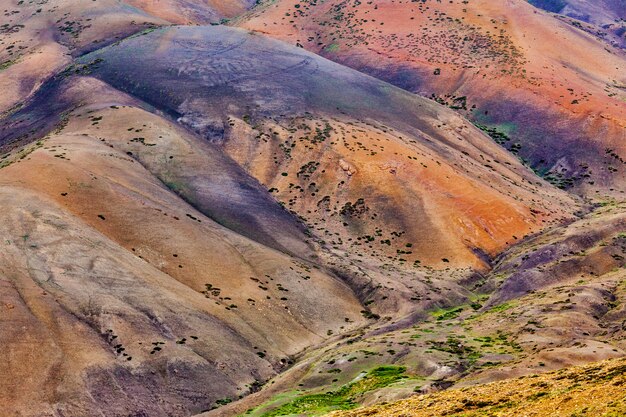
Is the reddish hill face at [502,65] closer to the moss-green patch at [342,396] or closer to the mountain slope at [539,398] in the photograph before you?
the moss-green patch at [342,396]

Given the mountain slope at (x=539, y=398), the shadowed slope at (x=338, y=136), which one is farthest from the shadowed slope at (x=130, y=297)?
the mountain slope at (x=539, y=398)

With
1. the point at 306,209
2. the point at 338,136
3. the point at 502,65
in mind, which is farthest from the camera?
the point at 502,65

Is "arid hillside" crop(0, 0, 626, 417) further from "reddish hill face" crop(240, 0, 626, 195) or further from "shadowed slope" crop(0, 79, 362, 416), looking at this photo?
"reddish hill face" crop(240, 0, 626, 195)

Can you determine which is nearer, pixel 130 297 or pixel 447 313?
pixel 130 297

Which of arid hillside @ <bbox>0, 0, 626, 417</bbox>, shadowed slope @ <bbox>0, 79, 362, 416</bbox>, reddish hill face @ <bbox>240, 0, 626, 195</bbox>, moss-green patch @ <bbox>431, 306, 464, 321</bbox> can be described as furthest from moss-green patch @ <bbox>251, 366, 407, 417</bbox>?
reddish hill face @ <bbox>240, 0, 626, 195</bbox>

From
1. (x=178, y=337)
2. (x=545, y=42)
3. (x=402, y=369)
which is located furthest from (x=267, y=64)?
(x=402, y=369)

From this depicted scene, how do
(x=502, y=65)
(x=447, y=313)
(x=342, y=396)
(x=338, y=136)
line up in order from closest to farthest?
(x=342, y=396)
(x=447, y=313)
(x=338, y=136)
(x=502, y=65)

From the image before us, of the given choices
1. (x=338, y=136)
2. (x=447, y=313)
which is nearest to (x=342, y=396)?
(x=447, y=313)

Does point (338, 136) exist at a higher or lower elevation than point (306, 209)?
higher

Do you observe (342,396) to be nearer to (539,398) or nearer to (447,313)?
(539,398)
